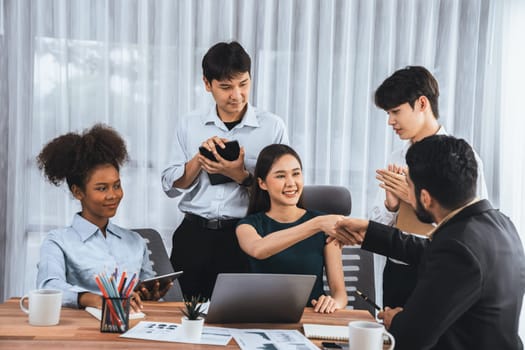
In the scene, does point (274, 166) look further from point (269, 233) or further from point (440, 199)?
point (440, 199)

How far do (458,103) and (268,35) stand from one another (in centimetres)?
125

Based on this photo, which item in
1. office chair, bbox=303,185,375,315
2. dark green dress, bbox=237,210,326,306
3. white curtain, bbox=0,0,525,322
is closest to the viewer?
dark green dress, bbox=237,210,326,306

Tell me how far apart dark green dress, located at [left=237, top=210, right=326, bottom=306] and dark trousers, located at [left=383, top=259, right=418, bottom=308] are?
1.19ft

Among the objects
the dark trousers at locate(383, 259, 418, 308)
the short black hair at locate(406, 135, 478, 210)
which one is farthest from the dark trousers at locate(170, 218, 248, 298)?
the short black hair at locate(406, 135, 478, 210)

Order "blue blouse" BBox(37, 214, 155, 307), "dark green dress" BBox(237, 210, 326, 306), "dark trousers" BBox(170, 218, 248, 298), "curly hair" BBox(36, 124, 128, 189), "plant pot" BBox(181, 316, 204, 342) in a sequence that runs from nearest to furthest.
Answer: "plant pot" BBox(181, 316, 204, 342) < "blue blouse" BBox(37, 214, 155, 307) < "curly hair" BBox(36, 124, 128, 189) < "dark green dress" BBox(237, 210, 326, 306) < "dark trousers" BBox(170, 218, 248, 298)

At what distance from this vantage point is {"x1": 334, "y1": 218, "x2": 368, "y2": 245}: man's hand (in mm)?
2334

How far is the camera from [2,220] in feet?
12.8

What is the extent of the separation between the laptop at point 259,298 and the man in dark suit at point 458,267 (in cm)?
30

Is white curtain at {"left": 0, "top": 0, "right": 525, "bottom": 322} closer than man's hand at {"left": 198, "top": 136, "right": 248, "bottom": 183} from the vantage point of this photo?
No

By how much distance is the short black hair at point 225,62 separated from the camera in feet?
8.87

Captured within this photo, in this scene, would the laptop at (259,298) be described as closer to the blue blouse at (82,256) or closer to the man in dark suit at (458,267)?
the man in dark suit at (458,267)

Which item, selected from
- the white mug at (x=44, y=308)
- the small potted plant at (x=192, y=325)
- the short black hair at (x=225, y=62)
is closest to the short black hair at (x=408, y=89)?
the short black hair at (x=225, y=62)

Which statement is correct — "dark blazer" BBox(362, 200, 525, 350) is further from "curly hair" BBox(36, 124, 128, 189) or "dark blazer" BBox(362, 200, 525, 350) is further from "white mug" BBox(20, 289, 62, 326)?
"curly hair" BBox(36, 124, 128, 189)

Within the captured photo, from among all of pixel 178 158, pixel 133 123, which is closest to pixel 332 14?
pixel 133 123
